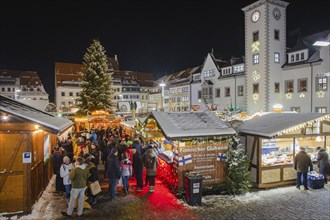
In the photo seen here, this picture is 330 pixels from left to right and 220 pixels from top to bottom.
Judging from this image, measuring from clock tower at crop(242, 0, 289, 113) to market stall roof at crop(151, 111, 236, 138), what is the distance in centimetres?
2385

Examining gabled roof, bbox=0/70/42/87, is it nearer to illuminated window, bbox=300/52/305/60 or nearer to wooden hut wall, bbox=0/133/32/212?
illuminated window, bbox=300/52/305/60

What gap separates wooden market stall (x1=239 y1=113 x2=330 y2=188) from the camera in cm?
1159

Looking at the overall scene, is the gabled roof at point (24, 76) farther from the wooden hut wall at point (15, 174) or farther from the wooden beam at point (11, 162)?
Result: the wooden beam at point (11, 162)

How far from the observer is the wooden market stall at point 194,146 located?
10.8 metres

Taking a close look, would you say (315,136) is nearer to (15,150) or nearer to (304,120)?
(304,120)

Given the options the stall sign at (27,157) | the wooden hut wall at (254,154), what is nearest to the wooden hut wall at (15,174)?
the stall sign at (27,157)

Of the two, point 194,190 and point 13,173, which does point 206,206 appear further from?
point 13,173

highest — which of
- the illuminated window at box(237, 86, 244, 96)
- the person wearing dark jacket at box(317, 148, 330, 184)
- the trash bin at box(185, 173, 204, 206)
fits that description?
the illuminated window at box(237, 86, 244, 96)

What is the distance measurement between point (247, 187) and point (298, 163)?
259 cm

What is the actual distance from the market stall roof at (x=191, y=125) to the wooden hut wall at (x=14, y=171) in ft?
16.7

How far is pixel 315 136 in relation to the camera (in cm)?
1270

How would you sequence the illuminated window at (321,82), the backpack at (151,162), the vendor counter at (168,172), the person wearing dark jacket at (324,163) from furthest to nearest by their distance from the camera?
the illuminated window at (321,82)
the person wearing dark jacket at (324,163)
the backpack at (151,162)
the vendor counter at (168,172)

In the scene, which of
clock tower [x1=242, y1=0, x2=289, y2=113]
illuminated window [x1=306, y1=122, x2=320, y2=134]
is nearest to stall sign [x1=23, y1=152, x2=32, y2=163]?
illuminated window [x1=306, y1=122, x2=320, y2=134]

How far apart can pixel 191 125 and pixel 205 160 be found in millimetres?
1590
